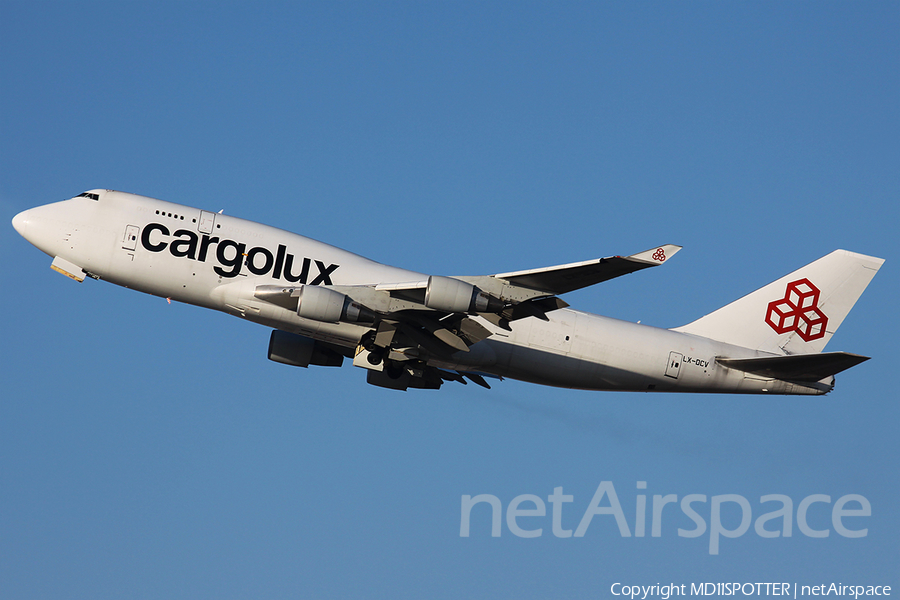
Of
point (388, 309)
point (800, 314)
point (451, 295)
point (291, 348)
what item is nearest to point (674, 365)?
point (800, 314)

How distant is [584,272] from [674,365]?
30.7ft

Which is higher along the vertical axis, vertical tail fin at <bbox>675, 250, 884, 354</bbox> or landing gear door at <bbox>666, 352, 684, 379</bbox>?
vertical tail fin at <bbox>675, 250, 884, 354</bbox>

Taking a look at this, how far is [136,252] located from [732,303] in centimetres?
2365

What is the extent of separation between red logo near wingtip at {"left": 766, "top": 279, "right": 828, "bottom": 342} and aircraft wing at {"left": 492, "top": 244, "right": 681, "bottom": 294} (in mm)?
14006

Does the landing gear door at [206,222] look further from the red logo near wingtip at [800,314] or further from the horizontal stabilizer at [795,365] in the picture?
the red logo near wingtip at [800,314]

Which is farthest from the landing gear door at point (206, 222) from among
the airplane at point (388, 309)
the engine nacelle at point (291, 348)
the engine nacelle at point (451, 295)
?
the engine nacelle at point (451, 295)

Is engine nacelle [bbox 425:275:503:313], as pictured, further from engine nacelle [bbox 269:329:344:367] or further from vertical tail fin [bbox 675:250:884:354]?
vertical tail fin [bbox 675:250:884:354]

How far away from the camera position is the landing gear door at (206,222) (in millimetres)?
32062

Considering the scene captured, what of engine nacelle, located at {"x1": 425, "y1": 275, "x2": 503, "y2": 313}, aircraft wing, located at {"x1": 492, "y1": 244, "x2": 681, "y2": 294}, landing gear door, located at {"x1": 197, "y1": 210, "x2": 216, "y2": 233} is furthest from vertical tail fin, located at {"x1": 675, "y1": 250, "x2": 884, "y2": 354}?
landing gear door, located at {"x1": 197, "y1": 210, "x2": 216, "y2": 233}

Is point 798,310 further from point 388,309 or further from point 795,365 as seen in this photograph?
point 388,309

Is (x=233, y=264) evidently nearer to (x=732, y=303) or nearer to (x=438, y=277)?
(x=438, y=277)

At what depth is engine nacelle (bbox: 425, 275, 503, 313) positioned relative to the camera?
28.7 m

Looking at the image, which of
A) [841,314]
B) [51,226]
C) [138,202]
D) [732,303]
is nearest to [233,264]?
[138,202]

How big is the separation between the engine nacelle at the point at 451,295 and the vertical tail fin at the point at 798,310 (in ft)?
41.2
